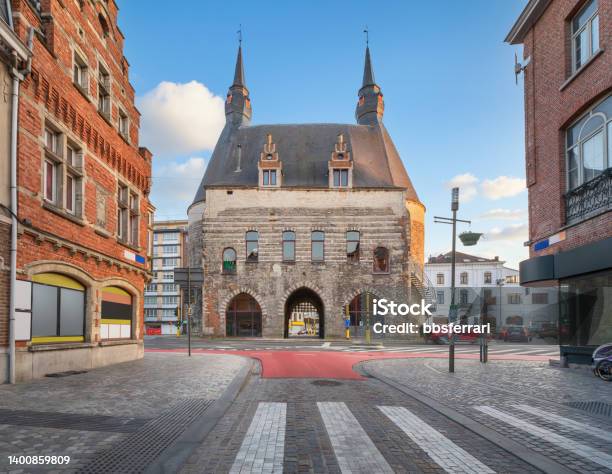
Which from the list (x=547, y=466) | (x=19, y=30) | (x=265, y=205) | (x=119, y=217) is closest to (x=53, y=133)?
(x=19, y=30)

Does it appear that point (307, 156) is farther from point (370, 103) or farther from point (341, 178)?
point (370, 103)

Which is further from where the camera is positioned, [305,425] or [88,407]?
[88,407]

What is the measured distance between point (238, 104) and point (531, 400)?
1552 inches

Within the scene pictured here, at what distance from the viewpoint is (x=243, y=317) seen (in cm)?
3681

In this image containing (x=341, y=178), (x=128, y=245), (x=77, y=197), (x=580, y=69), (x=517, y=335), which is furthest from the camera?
(x=341, y=178)

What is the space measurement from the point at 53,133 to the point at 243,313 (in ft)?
84.7

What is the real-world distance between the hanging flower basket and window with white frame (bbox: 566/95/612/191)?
298 cm

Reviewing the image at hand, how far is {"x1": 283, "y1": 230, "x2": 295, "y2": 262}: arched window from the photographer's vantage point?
36.9 metres

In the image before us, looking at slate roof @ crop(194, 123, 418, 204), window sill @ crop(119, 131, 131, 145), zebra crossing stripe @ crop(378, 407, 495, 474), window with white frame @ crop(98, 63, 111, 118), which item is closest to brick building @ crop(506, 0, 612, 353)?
zebra crossing stripe @ crop(378, 407, 495, 474)

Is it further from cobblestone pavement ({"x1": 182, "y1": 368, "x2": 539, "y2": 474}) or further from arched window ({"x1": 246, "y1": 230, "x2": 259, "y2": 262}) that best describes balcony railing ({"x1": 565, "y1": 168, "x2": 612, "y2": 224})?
arched window ({"x1": 246, "y1": 230, "x2": 259, "y2": 262})

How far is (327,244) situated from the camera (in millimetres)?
36594

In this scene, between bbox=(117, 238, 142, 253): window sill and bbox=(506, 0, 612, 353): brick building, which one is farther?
bbox=(117, 238, 142, 253): window sill

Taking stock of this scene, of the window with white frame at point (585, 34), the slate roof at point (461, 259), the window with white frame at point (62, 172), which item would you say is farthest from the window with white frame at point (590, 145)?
the slate roof at point (461, 259)

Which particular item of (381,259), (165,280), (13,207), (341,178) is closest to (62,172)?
(13,207)
